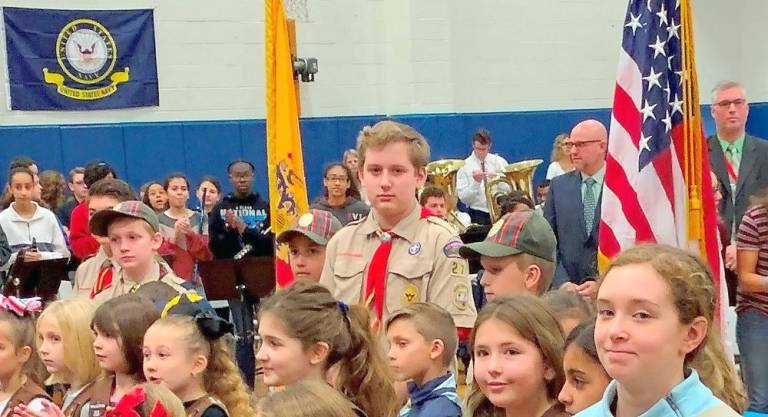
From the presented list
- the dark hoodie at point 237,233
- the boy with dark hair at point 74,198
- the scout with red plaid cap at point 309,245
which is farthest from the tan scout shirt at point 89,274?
the boy with dark hair at point 74,198

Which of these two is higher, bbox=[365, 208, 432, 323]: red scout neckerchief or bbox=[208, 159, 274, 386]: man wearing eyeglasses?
bbox=[365, 208, 432, 323]: red scout neckerchief

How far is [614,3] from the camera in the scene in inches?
541

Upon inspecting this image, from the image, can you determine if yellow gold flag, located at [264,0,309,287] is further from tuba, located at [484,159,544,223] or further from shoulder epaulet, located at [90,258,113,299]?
tuba, located at [484,159,544,223]

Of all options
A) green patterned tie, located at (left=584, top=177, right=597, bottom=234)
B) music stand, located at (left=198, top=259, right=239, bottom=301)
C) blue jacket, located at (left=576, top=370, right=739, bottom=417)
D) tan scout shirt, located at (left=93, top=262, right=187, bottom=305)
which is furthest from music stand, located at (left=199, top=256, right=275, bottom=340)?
blue jacket, located at (left=576, top=370, right=739, bottom=417)

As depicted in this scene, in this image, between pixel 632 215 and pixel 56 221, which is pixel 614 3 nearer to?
pixel 56 221

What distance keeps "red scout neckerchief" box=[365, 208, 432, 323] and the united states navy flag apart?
8.10 metres

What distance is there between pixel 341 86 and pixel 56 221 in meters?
4.90

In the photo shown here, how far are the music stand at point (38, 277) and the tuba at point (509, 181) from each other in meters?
5.04

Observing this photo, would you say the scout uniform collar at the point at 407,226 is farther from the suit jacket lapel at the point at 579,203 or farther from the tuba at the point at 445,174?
the tuba at the point at 445,174

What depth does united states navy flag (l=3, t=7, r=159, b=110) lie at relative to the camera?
10750mm

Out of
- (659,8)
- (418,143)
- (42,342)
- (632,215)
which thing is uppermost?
(659,8)

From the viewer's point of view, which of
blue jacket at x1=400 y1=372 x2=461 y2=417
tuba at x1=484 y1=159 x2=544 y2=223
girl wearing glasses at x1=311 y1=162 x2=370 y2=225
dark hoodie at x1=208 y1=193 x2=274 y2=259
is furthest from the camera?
tuba at x1=484 y1=159 x2=544 y2=223

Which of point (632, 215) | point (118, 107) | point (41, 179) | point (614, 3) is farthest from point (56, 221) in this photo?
point (614, 3)

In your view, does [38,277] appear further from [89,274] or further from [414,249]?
[414,249]
